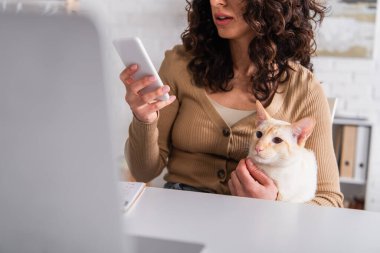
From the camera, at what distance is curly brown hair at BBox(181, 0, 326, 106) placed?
1268 millimetres

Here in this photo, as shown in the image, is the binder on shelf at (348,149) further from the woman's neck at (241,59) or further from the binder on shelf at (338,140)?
the woman's neck at (241,59)

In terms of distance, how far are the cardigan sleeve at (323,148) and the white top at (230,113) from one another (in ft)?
0.51

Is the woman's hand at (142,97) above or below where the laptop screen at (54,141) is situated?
below

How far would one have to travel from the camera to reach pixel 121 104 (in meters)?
2.62

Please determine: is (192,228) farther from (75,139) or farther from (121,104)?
(121,104)

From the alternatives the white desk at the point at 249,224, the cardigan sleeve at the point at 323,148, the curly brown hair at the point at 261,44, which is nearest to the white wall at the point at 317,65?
the curly brown hair at the point at 261,44

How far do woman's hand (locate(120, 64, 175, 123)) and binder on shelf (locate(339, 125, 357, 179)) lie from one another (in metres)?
1.40

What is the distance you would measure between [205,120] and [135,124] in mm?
183

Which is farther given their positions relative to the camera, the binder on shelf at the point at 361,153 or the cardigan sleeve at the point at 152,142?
the binder on shelf at the point at 361,153

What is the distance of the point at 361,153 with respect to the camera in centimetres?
235

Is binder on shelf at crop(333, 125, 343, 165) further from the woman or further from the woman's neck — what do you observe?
the woman's neck

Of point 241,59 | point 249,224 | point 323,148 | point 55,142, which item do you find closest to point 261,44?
point 241,59

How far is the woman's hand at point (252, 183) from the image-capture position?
3.22 ft

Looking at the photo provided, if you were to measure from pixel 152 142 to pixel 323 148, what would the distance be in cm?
43
